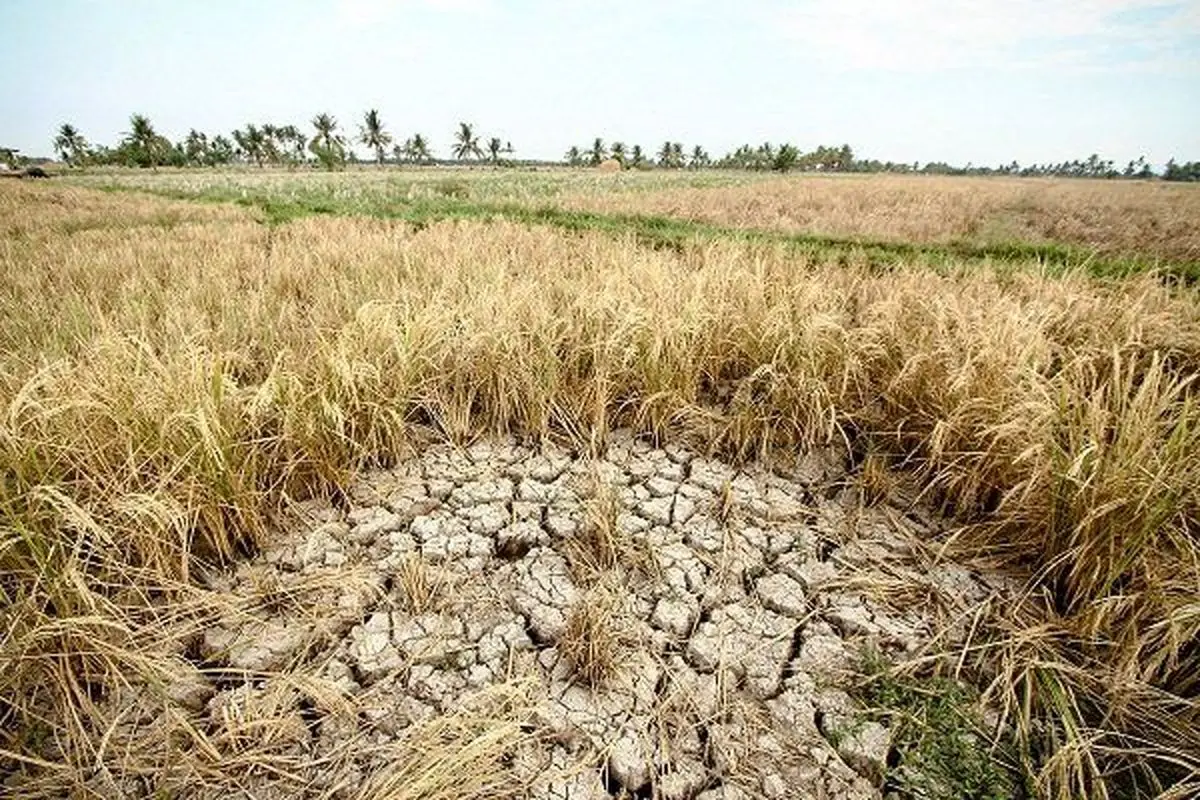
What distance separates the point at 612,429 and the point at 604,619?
1.31 m

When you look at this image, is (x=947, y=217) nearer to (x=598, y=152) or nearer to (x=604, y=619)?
(x=604, y=619)

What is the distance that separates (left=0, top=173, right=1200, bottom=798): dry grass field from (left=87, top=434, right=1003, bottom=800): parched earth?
0.47 ft

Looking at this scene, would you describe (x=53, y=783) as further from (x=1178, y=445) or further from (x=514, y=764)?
(x=1178, y=445)

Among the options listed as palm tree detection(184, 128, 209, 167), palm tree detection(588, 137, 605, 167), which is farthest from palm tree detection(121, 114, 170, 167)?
palm tree detection(588, 137, 605, 167)

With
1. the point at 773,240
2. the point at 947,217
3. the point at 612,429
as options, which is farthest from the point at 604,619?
the point at 947,217

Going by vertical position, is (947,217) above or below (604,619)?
above

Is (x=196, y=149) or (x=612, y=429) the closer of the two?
(x=612, y=429)

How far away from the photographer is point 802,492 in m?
2.50

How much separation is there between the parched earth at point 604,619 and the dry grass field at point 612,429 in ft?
0.47

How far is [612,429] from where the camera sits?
291 cm

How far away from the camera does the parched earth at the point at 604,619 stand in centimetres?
151

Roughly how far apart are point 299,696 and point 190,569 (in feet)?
2.37

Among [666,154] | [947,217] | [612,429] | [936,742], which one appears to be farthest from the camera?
[666,154]

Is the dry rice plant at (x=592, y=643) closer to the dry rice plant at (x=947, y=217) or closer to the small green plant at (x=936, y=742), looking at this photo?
the small green plant at (x=936, y=742)
